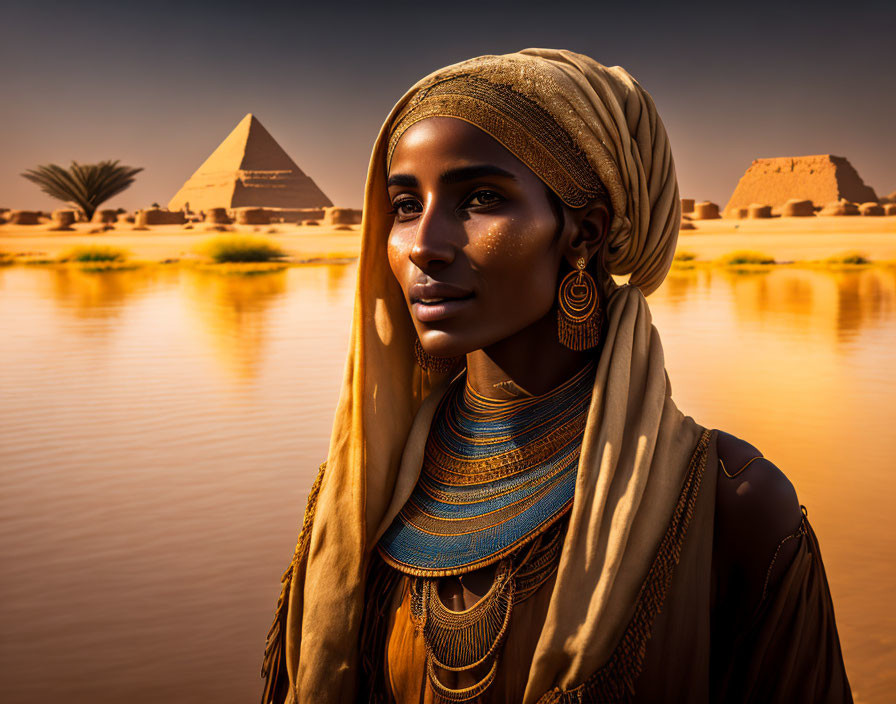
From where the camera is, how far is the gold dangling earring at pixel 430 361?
2.14 meters

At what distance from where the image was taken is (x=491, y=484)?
187cm

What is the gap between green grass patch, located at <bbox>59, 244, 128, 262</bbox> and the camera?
35.4 m

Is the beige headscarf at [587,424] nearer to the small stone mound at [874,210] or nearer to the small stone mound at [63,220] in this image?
the small stone mound at [63,220]

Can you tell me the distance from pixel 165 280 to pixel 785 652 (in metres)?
26.1

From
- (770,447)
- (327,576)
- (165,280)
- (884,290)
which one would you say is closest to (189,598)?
(327,576)

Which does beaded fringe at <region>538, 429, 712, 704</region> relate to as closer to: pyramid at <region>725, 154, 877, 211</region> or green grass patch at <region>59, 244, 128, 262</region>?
green grass patch at <region>59, 244, 128, 262</region>

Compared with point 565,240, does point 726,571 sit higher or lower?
lower

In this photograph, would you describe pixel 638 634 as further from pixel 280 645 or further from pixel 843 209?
pixel 843 209

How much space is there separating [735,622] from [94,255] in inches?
1487

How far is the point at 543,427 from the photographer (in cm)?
189

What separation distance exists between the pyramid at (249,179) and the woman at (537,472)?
114m

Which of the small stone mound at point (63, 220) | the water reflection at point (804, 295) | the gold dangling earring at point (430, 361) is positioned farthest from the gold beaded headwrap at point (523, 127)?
the small stone mound at point (63, 220)

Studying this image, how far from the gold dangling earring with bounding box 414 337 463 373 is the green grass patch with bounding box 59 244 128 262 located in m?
36.2

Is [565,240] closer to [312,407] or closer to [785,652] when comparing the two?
[785,652]
